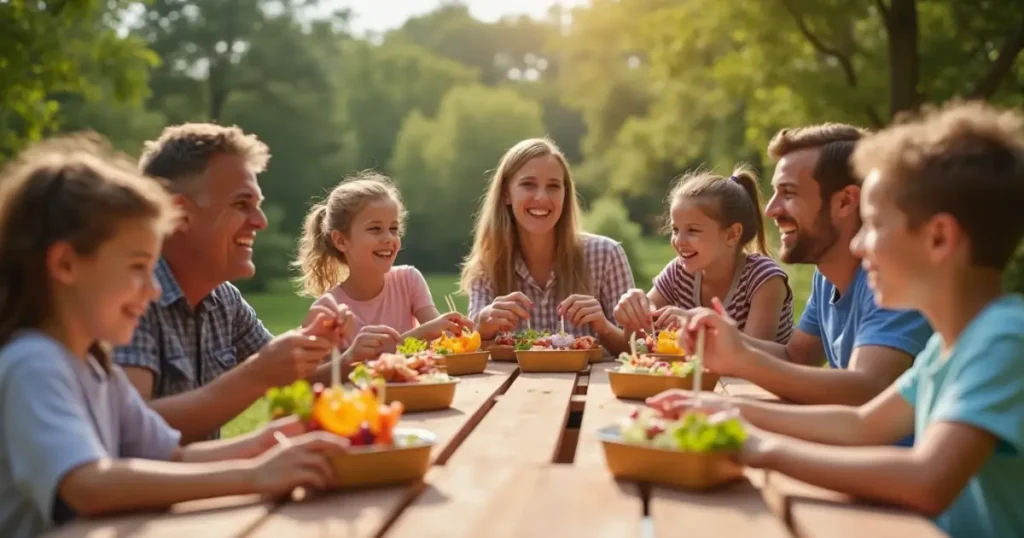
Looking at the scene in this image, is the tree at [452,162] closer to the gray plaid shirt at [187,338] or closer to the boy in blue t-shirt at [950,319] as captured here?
the gray plaid shirt at [187,338]

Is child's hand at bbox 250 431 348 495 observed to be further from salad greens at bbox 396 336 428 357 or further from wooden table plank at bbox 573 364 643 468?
salad greens at bbox 396 336 428 357

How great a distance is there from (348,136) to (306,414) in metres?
33.7

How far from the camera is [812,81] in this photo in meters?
14.8

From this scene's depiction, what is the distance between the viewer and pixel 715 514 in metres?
2.00

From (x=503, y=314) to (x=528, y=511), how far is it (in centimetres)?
258

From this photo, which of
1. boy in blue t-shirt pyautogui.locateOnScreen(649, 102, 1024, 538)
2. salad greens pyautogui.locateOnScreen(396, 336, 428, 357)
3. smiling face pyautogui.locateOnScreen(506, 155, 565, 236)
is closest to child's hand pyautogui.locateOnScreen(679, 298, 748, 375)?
boy in blue t-shirt pyautogui.locateOnScreen(649, 102, 1024, 538)

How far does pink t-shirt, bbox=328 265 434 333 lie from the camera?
5387 mm

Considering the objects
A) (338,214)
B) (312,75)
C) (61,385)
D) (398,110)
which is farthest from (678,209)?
(398,110)

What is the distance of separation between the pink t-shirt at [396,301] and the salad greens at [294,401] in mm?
3103

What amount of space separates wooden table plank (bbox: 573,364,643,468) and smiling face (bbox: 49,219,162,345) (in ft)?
3.40

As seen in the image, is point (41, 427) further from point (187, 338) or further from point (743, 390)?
point (743, 390)

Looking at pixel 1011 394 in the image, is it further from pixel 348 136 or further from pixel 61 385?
pixel 348 136

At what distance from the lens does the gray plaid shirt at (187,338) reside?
10.6 feet

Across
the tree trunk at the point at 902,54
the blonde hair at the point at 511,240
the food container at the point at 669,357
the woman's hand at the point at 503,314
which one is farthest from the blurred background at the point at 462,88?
the food container at the point at 669,357
